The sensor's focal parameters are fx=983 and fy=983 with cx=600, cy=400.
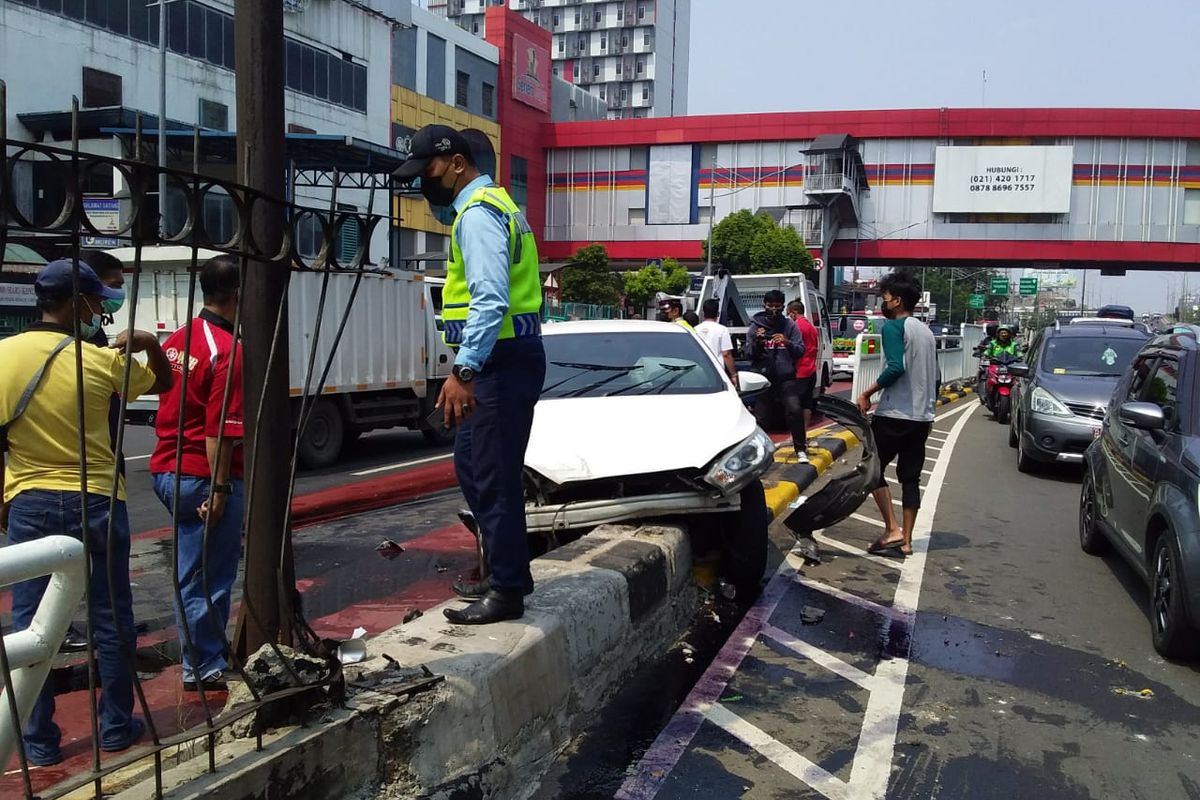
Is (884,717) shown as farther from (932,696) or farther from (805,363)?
(805,363)

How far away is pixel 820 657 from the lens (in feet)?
15.7

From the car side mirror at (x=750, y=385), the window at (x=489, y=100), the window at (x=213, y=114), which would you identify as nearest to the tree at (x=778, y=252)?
the window at (x=489, y=100)

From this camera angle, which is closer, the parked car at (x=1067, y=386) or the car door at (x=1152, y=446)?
the car door at (x=1152, y=446)

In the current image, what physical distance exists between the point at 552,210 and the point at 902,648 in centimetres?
5461

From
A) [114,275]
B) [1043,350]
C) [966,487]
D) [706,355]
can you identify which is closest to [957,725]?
[706,355]

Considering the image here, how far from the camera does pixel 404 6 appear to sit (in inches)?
1651

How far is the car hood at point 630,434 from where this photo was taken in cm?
521

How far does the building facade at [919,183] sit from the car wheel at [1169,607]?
4546 cm

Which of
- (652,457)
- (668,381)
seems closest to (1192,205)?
(668,381)

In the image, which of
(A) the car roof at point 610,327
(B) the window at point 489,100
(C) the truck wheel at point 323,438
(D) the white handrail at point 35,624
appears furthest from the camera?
(B) the window at point 489,100

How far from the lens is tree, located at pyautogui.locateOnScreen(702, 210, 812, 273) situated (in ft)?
156

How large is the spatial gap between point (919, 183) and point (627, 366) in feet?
161

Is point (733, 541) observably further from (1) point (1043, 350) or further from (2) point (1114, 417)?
(1) point (1043, 350)

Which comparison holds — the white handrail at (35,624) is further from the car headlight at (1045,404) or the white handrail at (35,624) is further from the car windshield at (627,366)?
the car headlight at (1045,404)
